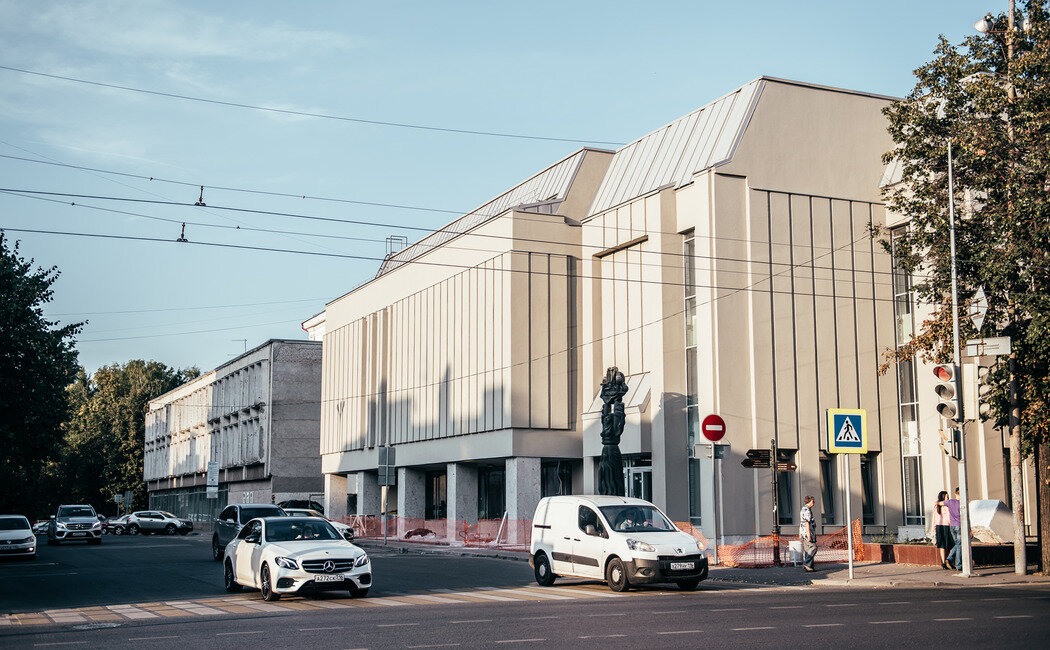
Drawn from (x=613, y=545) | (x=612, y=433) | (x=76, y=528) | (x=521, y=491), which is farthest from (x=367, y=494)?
(x=613, y=545)

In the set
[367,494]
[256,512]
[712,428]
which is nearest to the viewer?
[712,428]

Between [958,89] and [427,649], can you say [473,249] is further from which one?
[427,649]

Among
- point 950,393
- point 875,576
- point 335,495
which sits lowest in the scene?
point 875,576

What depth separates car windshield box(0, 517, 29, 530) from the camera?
3588cm

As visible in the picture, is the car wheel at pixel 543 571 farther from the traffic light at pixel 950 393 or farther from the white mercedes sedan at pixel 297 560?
the traffic light at pixel 950 393

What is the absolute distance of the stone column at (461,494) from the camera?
44312 mm

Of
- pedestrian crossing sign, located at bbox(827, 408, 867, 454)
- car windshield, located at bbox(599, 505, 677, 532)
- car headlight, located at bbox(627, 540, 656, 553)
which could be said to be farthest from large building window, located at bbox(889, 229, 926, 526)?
car headlight, located at bbox(627, 540, 656, 553)

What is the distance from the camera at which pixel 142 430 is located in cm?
11175

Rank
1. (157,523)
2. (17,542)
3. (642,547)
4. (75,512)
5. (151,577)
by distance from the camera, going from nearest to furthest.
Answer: (642,547) → (151,577) → (17,542) → (75,512) → (157,523)

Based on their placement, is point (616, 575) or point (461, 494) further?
point (461, 494)

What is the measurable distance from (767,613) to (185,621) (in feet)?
27.7

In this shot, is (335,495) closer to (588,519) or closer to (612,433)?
(612,433)

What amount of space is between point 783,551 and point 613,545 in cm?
1231

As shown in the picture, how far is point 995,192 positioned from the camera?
75.2ft
